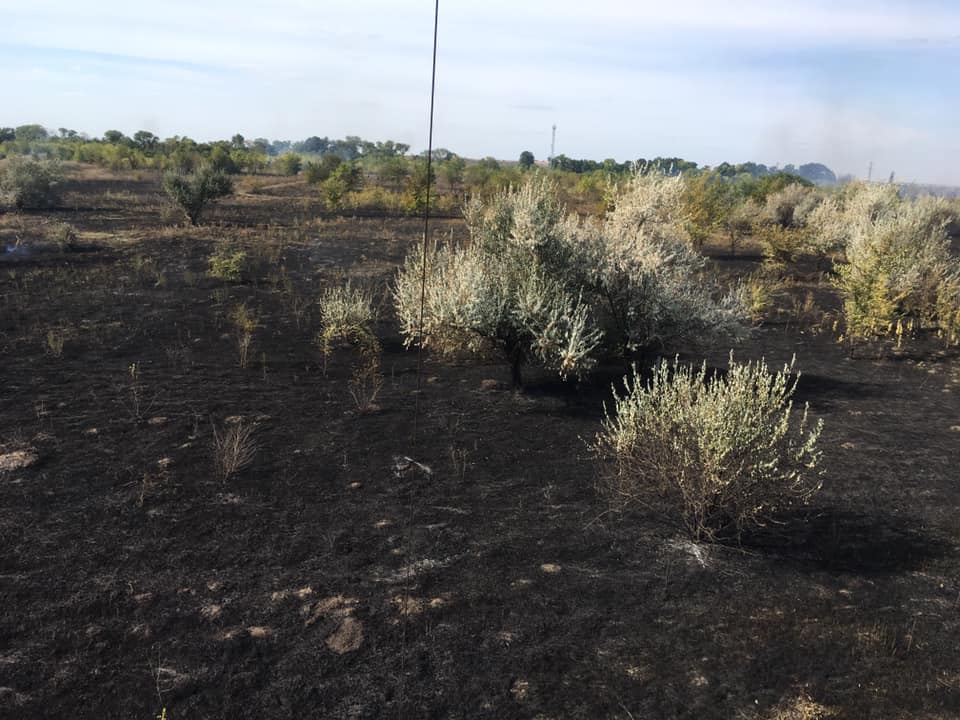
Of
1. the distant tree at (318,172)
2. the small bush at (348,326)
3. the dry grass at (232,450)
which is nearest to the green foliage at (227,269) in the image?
the small bush at (348,326)

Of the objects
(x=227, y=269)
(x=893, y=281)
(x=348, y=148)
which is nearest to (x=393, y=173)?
(x=227, y=269)

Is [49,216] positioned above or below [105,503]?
above

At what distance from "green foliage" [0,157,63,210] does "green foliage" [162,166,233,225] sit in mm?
8289

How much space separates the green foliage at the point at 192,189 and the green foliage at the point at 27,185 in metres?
8.29

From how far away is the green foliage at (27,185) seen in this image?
27.8 metres

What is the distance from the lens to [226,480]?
696cm

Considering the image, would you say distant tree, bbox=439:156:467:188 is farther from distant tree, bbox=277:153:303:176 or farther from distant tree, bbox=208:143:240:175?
distant tree, bbox=208:143:240:175

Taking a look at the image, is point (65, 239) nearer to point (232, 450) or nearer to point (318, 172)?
point (232, 450)

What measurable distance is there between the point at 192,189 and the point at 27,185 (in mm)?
9734

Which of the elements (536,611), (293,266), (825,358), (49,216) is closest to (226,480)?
(536,611)

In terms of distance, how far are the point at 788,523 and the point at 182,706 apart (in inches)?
226

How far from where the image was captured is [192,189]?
25.5 meters

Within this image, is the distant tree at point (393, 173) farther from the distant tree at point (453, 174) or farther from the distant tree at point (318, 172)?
the distant tree at point (318, 172)

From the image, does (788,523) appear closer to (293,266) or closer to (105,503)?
(105,503)
